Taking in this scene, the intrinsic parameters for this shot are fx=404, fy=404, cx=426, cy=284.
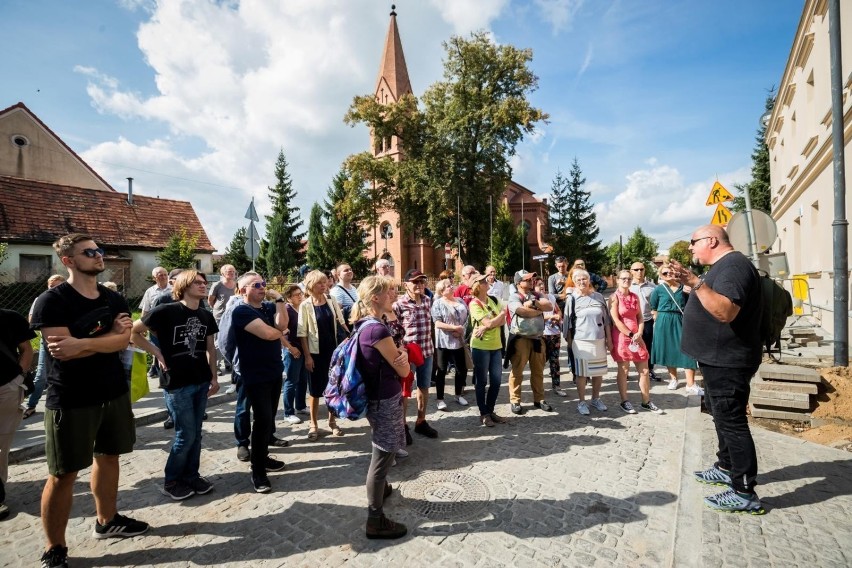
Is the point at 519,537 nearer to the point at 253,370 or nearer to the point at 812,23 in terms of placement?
the point at 253,370

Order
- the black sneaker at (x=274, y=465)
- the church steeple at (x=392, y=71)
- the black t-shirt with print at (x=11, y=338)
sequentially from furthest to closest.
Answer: the church steeple at (x=392, y=71) → the black sneaker at (x=274, y=465) → the black t-shirt with print at (x=11, y=338)

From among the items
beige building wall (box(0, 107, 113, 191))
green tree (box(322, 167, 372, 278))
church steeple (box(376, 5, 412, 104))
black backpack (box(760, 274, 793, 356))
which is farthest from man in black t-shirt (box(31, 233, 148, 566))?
church steeple (box(376, 5, 412, 104))

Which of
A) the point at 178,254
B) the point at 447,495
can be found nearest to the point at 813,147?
the point at 447,495

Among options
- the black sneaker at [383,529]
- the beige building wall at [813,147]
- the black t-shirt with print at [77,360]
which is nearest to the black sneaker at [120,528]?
the black t-shirt with print at [77,360]

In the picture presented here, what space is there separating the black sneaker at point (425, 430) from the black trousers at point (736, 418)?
2.95 meters

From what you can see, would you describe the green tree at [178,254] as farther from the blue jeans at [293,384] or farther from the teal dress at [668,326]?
the teal dress at [668,326]

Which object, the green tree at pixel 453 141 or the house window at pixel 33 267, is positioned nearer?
the house window at pixel 33 267

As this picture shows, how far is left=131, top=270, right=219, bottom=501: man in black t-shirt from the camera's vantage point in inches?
141

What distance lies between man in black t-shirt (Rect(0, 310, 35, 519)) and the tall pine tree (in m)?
47.4

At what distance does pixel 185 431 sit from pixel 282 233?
41.7 meters

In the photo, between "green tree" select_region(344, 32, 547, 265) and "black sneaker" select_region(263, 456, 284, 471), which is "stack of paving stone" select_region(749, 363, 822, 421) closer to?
"black sneaker" select_region(263, 456, 284, 471)

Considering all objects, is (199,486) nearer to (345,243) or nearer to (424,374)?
(424,374)

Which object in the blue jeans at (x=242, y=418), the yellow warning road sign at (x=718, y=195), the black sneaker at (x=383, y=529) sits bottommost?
the black sneaker at (x=383, y=529)

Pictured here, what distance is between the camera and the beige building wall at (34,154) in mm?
25297
